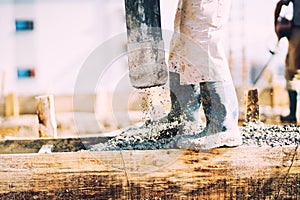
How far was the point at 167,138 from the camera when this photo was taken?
203 cm

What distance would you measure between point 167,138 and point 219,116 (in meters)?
0.30

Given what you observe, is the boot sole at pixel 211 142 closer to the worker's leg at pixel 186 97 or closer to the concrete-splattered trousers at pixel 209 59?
the concrete-splattered trousers at pixel 209 59

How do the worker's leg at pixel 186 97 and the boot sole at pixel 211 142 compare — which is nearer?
the boot sole at pixel 211 142

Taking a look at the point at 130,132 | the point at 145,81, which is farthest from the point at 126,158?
the point at 130,132

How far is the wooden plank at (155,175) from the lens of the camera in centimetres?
165

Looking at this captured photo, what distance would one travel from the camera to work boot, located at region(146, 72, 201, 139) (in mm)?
2057

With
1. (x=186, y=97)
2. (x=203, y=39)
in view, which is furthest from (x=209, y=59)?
(x=186, y=97)

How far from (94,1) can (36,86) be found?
2.21 meters

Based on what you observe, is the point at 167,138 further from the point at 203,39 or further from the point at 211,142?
the point at 203,39

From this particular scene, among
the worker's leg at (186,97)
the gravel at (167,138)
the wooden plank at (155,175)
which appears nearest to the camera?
the wooden plank at (155,175)

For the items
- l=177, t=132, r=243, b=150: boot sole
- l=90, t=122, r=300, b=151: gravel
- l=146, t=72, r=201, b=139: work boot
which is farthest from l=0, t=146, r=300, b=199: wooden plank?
l=146, t=72, r=201, b=139: work boot

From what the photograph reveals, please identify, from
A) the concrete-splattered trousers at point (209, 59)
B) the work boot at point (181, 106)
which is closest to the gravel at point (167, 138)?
the work boot at point (181, 106)

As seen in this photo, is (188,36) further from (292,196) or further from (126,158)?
(292,196)

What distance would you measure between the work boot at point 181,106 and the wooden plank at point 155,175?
0.38m
